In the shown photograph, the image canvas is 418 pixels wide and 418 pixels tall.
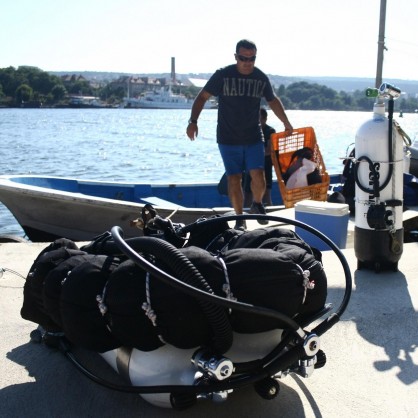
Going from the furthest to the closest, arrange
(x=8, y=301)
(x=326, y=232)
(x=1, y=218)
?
(x=1, y=218), (x=326, y=232), (x=8, y=301)

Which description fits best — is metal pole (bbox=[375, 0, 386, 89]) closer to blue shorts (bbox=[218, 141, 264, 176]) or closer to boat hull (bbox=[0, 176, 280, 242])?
boat hull (bbox=[0, 176, 280, 242])

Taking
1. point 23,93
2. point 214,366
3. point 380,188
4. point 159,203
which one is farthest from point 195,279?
point 23,93

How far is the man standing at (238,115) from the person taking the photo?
6480 mm

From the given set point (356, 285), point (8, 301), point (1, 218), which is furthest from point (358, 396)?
point (1, 218)

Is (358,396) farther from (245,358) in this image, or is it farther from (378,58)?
(378,58)

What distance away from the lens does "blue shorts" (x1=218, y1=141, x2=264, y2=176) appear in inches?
263

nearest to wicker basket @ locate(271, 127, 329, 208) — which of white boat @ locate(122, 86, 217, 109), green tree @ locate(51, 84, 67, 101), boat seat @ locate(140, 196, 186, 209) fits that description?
boat seat @ locate(140, 196, 186, 209)

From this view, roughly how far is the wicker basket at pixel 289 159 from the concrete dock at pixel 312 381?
421cm

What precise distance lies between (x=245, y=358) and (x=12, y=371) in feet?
4.22

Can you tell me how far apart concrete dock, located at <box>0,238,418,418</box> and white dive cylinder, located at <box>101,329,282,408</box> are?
0.18 meters

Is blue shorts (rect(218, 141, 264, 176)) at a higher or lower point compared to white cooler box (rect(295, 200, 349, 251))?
higher

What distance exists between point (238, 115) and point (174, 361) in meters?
4.31

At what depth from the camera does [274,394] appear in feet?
8.67

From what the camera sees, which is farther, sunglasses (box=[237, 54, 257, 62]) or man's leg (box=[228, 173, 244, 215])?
man's leg (box=[228, 173, 244, 215])
